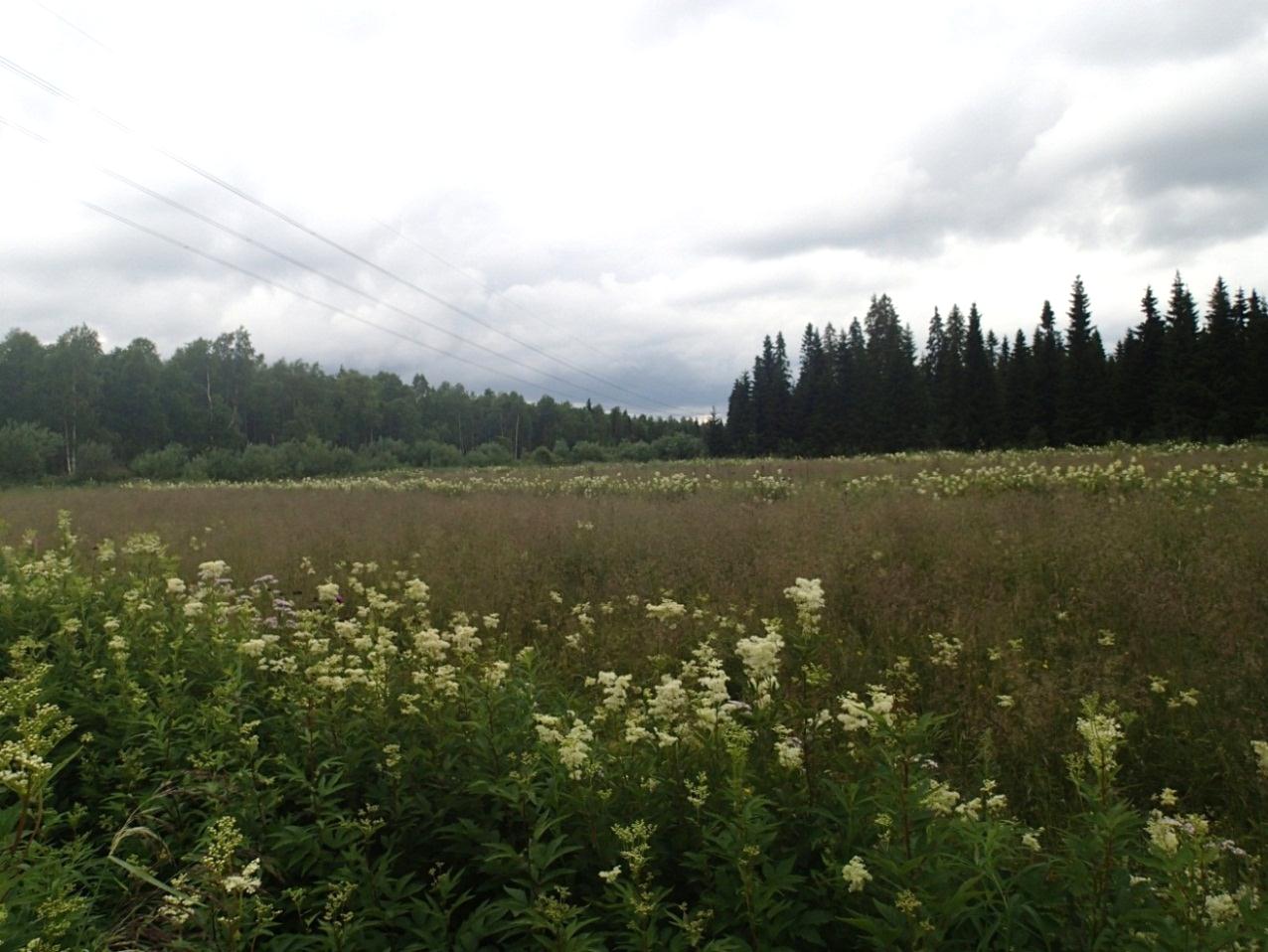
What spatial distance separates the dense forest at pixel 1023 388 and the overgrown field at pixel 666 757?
104ft

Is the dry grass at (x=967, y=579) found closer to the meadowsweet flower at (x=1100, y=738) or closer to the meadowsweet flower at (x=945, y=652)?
the meadowsweet flower at (x=945, y=652)

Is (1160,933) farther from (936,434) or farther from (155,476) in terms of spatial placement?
(936,434)

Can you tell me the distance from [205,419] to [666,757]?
6919 centimetres

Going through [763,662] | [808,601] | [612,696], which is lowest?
[612,696]

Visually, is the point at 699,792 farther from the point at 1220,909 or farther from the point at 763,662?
the point at 1220,909

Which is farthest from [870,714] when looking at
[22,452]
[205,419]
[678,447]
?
[205,419]

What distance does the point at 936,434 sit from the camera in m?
50.5

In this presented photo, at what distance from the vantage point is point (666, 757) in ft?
7.92

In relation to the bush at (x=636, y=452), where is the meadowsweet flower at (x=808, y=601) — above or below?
below

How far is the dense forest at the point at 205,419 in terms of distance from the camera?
40906 mm

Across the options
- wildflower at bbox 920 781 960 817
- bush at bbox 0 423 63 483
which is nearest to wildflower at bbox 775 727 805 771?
wildflower at bbox 920 781 960 817

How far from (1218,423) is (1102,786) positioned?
45.4m

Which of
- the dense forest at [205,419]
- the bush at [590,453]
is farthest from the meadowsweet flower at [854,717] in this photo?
the bush at [590,453]

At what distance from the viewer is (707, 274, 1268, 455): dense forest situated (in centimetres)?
3675
